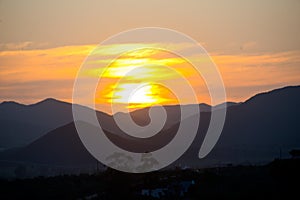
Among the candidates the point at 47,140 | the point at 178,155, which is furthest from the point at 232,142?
the point at 47,140

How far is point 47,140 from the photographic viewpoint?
577 feet

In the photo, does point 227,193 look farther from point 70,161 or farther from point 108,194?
point 70,161

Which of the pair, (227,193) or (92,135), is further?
(92,135)

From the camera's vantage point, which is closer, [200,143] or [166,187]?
[166,187]

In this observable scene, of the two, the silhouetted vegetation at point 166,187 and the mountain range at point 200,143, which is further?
the mountain range at point 200,143

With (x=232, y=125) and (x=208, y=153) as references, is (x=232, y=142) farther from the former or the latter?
(x=208, y=153)

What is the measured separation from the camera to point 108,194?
51.4m

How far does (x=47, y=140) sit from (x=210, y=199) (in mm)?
132767

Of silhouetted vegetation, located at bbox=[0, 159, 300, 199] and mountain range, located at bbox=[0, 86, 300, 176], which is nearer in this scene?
silhouetted vegetation, located at bbox=[0, 159, 300, 199]

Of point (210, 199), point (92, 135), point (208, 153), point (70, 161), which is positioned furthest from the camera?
point (92, 135)

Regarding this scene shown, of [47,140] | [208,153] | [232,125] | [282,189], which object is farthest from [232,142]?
[282,189]

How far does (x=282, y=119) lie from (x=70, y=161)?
70.6 metres

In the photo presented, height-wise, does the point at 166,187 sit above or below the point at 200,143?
below

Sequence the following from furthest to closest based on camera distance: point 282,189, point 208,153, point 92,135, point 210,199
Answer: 1. point 92,135
2. point 208,153
3. point 282,189
4. point 210,199
